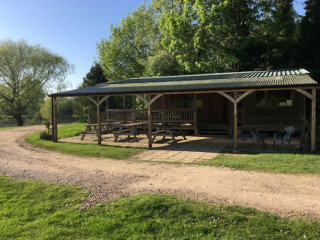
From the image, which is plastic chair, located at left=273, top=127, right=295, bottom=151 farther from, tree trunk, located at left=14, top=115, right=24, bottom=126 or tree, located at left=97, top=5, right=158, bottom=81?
tree trunk, located at left=14, top=115, right=24, bottom=126

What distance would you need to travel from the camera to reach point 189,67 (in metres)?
21.8

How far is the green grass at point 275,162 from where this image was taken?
22.6 ft

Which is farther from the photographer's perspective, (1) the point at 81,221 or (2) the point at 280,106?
(2) the point at 280,106

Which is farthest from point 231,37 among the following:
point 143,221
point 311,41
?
point 143,221

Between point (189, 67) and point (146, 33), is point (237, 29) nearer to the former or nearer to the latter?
point (189, 67)

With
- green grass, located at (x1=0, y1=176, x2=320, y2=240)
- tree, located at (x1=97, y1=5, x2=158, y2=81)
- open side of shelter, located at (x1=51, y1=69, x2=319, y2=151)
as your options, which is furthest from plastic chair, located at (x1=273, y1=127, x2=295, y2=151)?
tree, located at (x1=97, y1=5, x2=158, y2=81)

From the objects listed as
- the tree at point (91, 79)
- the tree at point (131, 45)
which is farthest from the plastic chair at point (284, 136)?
the tree at point (91, 79)

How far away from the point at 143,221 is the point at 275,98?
12.0m

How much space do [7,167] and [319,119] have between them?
45.9 ft

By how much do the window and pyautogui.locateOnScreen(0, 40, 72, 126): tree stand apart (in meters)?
30.5

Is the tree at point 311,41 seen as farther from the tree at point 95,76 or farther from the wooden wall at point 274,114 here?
the tree at point 95,76

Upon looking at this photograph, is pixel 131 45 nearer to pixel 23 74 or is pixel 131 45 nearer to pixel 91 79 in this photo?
pixel 91 79

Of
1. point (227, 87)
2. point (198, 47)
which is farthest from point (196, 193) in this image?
point (198, 47)

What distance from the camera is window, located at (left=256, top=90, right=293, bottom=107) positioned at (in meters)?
14.0
